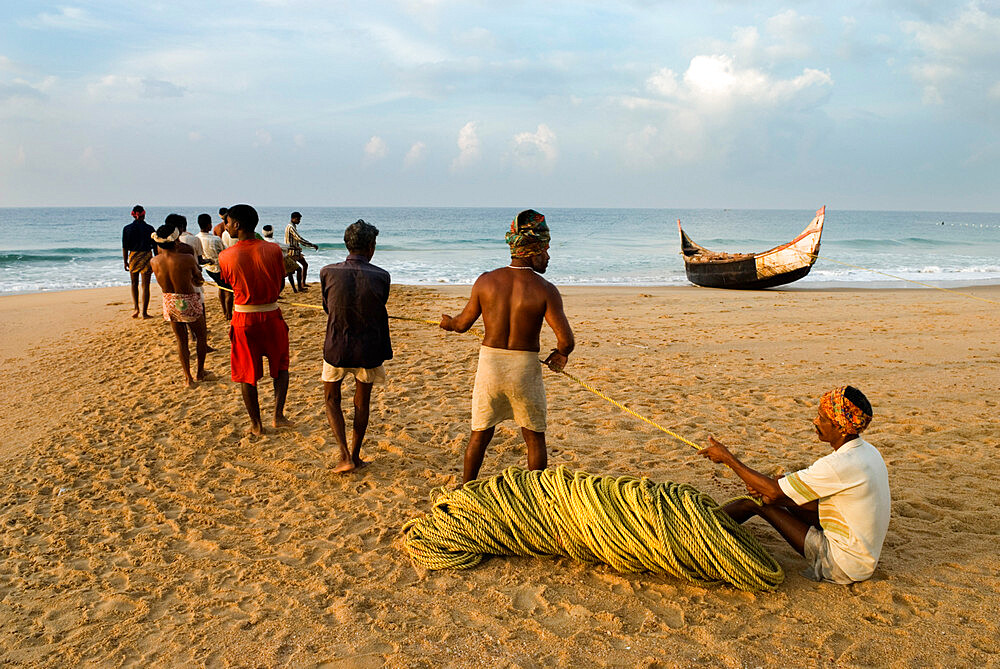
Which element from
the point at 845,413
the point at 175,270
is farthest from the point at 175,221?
the point at 845,413

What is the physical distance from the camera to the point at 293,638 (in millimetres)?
2818

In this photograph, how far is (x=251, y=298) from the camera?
16.0 ft

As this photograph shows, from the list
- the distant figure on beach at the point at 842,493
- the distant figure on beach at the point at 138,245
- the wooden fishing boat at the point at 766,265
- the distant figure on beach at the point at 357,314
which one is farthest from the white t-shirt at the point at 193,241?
the wooden fishing boat at the point at 766,265

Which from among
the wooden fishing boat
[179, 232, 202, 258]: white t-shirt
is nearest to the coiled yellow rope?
[179, 232, 202, 258]: white t-shirt

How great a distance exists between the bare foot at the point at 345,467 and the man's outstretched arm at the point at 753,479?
236 cm

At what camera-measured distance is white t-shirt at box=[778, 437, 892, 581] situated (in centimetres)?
299

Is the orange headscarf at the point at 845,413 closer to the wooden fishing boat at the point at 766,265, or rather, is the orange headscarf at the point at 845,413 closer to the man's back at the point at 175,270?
the man's back at the point at 175,270

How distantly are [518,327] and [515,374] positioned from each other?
0.26m

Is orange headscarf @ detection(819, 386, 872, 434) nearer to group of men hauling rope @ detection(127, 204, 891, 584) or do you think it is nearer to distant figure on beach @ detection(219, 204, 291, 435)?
group of men hauling rope @ detection(127, 204, 891, 584)

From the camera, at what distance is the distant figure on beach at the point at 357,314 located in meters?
4.25

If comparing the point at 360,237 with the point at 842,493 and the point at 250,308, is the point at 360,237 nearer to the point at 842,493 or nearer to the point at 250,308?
the point at 250,308

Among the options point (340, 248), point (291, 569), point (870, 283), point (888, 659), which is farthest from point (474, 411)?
point (340, 248)

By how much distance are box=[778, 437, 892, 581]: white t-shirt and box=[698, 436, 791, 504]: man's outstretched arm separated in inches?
2.8

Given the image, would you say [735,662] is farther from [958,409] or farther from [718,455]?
[958,409]
